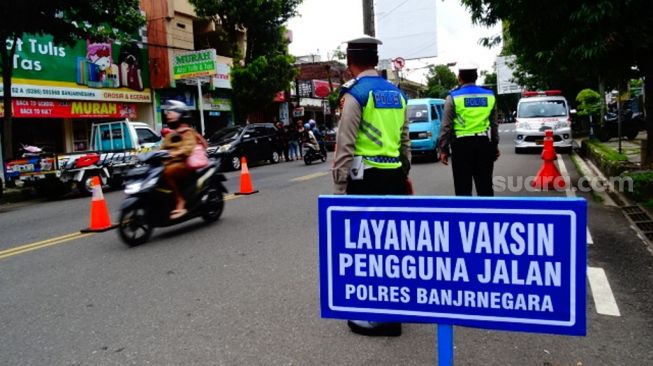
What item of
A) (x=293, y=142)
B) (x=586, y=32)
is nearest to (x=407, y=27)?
(x=293, y=142)

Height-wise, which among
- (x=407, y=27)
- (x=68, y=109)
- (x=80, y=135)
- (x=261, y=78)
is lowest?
(x=80, y=135)

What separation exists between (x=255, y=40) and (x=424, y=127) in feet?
44.5

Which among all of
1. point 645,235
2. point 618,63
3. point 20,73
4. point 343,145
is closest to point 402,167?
point 343,145

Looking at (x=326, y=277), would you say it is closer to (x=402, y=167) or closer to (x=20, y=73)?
(x=402, y=167)

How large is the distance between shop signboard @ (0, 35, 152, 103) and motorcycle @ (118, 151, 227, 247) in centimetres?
1101

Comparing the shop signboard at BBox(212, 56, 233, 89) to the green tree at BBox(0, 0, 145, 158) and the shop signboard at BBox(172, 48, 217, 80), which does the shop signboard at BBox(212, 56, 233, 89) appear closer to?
the shop signboard at BBox(172, 48, 217, 80)

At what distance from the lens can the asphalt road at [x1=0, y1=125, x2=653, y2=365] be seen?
131 inches

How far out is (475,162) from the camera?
5516 mm

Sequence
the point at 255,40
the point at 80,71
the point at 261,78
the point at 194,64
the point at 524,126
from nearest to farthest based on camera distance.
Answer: the point at 524,126 < the point at 80,71 < the point at 194,64 < the point at 261,78 < the point at 255,40

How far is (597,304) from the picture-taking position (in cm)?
404

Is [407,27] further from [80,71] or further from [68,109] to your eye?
[68,109]

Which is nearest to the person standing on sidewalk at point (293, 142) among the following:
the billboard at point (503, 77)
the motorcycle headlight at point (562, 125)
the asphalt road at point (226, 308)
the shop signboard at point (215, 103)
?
the shop signboard at point (215, 103)

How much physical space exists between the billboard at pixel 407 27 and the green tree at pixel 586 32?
39.4 ft

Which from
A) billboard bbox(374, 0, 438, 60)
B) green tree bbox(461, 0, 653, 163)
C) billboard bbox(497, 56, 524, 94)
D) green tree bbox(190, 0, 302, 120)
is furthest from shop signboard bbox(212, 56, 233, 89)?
billboard bbox(497, 56, 524, 94)
